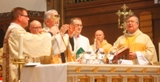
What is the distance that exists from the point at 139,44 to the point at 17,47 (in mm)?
2110

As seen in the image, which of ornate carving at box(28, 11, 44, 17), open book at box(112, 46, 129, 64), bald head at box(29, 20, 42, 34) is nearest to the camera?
open book at box(112, 46, 129, 64)

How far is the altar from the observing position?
434 centimetres

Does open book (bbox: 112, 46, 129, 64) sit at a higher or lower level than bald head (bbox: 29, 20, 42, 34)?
lower

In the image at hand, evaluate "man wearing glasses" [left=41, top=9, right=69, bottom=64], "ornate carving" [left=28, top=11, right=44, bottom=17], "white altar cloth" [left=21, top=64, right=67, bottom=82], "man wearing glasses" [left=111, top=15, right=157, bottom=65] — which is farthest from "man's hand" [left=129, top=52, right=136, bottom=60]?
"ornate carving" [left=28, top=11, right=44, bottom=17]

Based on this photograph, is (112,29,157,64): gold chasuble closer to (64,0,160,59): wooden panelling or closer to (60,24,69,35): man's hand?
(60,24,69,35): man's hand

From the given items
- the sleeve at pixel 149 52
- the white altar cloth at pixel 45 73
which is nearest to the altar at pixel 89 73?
the white altar cloth at pixel 45 73

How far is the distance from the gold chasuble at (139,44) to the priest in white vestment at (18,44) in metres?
1.38

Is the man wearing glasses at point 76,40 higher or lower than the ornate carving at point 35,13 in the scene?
lower

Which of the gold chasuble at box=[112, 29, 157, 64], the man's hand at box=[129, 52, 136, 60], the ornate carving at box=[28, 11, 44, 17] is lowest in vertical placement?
the man's hand at box=[129, 52, 136, 60]

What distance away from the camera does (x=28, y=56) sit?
17.4 feet

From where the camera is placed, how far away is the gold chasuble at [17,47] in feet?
17.6

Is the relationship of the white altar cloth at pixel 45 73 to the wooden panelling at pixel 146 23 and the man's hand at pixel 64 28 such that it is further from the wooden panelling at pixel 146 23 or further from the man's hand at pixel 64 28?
the wooden panelling at pixel 146 23

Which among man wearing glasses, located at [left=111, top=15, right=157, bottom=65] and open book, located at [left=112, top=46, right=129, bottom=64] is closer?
open book, located at [left=112, top=46, right=129, bottom=64]

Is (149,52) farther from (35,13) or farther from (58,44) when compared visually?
(35,13)
